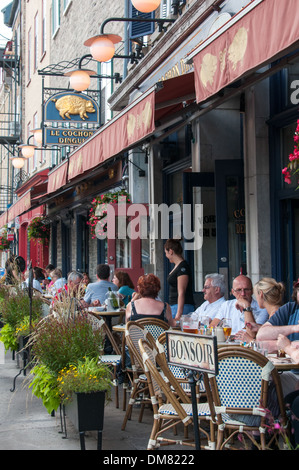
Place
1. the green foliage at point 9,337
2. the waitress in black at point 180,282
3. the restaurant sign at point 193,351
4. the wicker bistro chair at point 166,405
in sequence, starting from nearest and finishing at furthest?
the restaurant sign at point 193,351, the wicker bistro chair at point 166,405, the waitress in black at point 180,282, the green foliage at point 9,337

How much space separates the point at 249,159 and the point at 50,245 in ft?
56.1

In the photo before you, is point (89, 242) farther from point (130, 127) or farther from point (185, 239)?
point (130, 127)

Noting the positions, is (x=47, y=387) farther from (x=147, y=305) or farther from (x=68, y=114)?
(x=68, y=114)

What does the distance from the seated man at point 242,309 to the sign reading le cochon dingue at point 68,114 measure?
9840 millimetres

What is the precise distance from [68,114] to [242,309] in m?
10.4

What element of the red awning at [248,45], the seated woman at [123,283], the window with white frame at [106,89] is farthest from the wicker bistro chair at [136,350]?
the window with white frame at [106,89]

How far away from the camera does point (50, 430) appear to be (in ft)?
19.6

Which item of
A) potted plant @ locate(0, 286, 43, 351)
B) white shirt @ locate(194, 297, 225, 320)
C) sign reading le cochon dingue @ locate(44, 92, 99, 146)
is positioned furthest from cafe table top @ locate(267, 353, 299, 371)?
sign reading le cochon dingue @ locate(44, 92, 99, 146)

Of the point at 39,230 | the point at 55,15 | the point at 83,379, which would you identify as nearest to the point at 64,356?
the point at 83,379

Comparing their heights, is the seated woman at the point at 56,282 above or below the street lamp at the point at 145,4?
below

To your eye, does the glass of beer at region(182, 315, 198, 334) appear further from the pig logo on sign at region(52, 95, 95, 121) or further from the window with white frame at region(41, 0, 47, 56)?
the window with white frame at region(41, 0, 47, 56)

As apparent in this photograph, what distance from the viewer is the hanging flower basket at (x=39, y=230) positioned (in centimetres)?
2378

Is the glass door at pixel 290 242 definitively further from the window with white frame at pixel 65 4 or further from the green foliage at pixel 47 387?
the window with white frame at pixel 65 4
